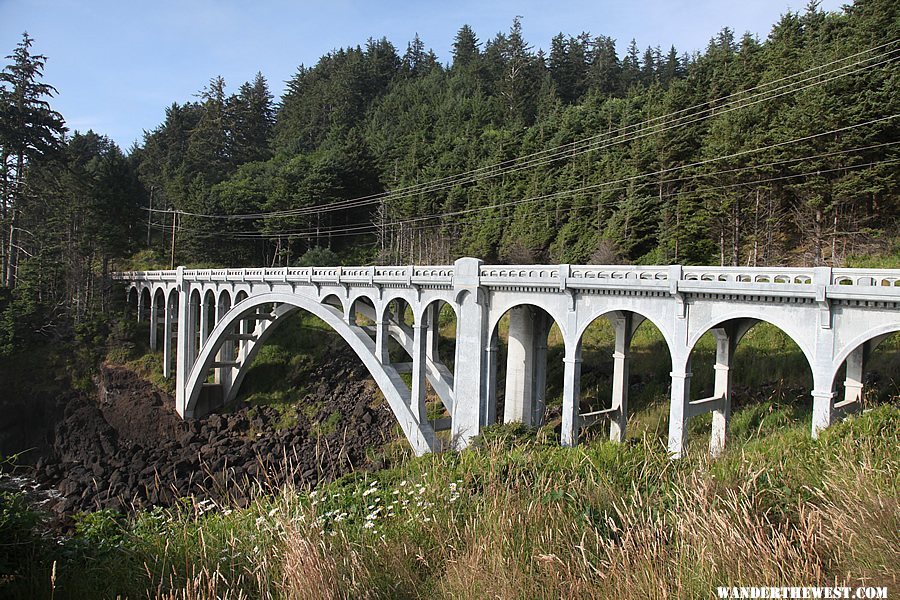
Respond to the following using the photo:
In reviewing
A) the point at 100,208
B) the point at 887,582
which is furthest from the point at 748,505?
the point at 100,208

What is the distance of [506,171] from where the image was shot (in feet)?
134

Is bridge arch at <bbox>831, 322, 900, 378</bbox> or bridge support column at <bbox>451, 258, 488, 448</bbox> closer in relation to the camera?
bridge arch at <bbox>831, 322, 900, 378</bbox>

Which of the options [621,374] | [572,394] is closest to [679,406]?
[572,394]

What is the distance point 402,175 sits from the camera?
51.2 meters

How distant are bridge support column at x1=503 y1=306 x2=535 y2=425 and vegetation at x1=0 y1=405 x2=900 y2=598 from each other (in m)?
12.0

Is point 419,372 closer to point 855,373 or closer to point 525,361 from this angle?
point 525,361

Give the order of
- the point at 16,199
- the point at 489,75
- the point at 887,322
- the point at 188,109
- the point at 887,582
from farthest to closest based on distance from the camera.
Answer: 1. the point at 188,109
2. the point at 489,75
3. the point at 16,199
4. the point at 887,322
5. the point at 887,582

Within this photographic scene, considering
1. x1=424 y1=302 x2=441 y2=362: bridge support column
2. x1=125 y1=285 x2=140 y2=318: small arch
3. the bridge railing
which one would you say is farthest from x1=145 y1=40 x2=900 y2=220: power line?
x1=424 y1=302 x2=441 y2=362: bridge support column

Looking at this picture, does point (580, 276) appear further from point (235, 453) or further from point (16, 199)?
point (16, 199)

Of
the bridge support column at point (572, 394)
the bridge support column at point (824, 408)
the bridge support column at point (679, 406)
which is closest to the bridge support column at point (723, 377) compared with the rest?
the bridge support column at point (679, 406)

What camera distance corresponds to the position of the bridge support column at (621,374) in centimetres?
1642

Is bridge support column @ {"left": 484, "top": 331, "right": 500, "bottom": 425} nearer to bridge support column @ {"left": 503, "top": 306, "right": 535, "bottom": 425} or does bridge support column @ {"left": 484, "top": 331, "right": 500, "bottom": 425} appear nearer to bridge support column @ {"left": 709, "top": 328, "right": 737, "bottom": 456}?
bridge support column @ {"left": 503, "top": 306, "right": 535, "bottom": 425}

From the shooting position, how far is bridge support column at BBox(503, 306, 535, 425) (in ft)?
59.6

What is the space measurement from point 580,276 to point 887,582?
12525 mm
